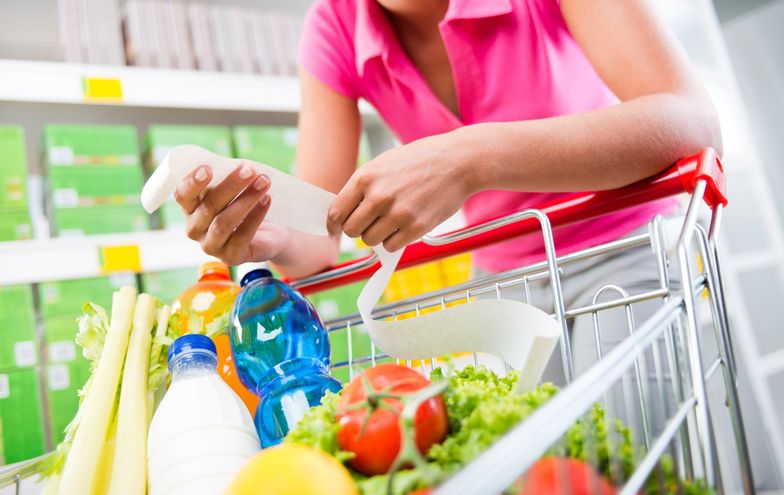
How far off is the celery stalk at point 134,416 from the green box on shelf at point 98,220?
3.39ft

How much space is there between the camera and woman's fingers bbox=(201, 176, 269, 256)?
0.60 metres

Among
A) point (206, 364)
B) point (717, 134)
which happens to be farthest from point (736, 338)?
point (206, 364)

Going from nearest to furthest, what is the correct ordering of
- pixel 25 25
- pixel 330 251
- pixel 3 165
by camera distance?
1. pixel 330 251
2. pixel 3 165
3. pixel 25 25

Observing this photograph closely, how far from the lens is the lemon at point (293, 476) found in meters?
0.33

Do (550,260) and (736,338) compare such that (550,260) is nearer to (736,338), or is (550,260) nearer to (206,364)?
(206,364)

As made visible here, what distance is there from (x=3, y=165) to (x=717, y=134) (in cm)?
152

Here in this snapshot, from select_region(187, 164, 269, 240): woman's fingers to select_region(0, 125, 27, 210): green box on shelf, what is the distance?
1.09 m

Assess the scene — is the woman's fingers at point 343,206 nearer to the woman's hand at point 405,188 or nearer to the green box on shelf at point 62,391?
the woman's hand at point 405,188

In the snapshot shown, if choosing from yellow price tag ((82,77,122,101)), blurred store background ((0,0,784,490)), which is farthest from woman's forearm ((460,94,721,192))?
yellow price tag ((82,77,122,101))

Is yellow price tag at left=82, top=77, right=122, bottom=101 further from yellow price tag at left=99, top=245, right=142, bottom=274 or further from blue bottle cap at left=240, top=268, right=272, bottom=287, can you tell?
blue bottle cap at left=240, top=268, right=272, bottom=287

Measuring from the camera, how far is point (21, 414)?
4.58ft

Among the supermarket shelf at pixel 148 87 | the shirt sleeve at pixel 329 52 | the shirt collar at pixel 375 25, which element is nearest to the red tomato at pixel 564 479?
the shirt collar at pixel 375 25

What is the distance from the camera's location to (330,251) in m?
0.95

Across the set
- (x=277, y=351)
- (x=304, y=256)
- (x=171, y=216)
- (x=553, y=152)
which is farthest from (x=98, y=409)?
(x=171, y=216)
